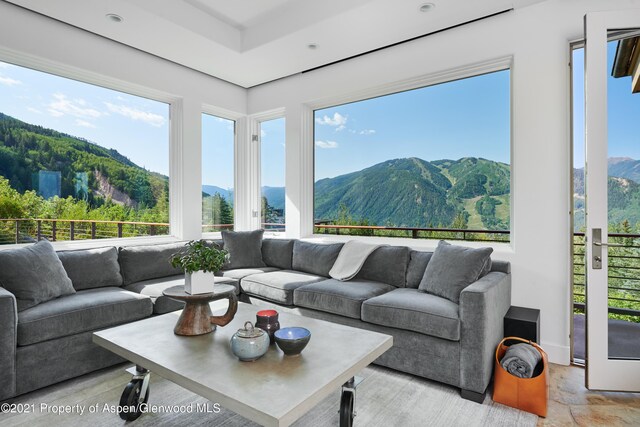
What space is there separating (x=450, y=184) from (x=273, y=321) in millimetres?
2651

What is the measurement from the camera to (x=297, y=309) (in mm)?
3139

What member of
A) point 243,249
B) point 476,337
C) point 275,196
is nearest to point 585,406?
point 476,337

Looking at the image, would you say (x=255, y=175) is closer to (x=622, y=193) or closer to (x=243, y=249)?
(x=243, y=249)

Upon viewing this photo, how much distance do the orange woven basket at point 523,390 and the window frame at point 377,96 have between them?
1.17 meters

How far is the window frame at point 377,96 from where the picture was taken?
3076 millimetres

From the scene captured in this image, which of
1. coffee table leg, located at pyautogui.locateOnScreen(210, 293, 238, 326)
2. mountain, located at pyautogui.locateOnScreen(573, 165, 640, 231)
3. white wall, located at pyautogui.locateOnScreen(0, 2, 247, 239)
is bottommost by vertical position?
coffee table leg, located at pyautogui.locateOnScreen(210, 293, 238, 326)

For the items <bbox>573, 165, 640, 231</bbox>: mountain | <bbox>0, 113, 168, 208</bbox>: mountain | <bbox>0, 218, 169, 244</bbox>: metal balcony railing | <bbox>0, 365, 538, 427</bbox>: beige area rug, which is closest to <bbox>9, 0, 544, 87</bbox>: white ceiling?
<bbox>0, 113, 168, 208</bbox>: mountain

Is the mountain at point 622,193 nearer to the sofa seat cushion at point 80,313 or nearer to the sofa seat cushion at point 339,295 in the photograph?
the sofa seat cushion at point 339,295

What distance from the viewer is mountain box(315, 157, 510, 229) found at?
3.48 m

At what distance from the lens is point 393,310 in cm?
251

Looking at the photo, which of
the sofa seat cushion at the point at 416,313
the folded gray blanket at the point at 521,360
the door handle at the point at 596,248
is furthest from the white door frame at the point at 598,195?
the sofa seat cushion at the point at 416,313

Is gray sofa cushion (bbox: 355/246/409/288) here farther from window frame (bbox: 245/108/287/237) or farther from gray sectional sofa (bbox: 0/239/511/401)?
window frame (bbox: 245/108/287/237)

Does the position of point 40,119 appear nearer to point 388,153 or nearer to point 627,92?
point 388,153

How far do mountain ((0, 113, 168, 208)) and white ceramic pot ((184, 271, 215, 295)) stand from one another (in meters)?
2.25
